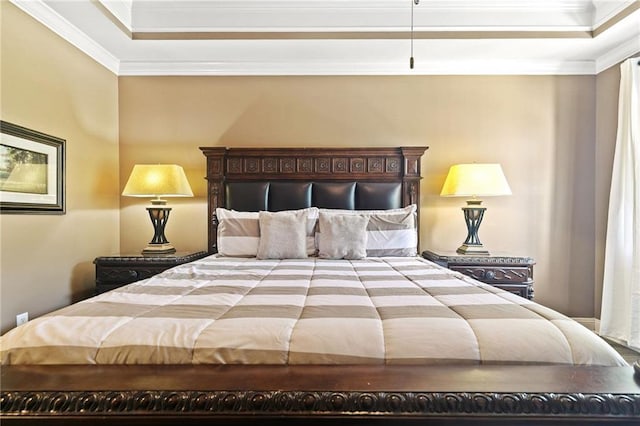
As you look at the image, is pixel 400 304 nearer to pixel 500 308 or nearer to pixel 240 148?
pixel 500 308

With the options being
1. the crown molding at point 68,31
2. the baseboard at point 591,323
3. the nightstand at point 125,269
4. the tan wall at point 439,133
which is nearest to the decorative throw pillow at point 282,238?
the nightstand at point 125,269

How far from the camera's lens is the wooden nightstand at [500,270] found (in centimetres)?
289

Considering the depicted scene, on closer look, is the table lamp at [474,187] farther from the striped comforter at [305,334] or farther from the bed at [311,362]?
the striped comforter at [305,334]

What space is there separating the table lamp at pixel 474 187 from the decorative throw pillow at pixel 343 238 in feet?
3.05

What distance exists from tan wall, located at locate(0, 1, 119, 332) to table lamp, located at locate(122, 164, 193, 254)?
0.43 meters

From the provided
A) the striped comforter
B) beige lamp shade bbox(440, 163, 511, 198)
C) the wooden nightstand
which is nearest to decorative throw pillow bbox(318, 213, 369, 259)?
the wooden nightstand

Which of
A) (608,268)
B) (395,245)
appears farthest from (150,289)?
(608,268)

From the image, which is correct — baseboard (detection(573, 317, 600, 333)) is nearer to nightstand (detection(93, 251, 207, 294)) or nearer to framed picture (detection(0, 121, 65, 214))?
nightstand (detection(93, 251, 207, 294))

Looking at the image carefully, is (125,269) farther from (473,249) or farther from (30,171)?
(473,249)

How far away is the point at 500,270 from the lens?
114 inches

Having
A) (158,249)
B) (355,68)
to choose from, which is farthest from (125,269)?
(355,68)

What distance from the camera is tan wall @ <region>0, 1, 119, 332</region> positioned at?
236 cm

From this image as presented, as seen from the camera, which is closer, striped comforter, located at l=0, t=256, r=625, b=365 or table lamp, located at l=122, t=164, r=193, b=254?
striped comforter, located at l=0, t=256, r=625, b=365

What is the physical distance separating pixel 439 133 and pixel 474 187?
2.40 ft
